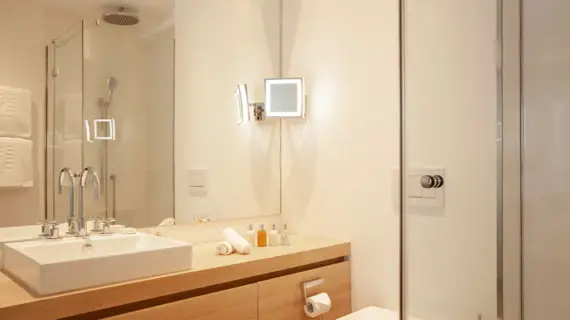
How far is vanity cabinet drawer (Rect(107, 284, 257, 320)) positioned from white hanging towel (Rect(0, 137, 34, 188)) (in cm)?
70

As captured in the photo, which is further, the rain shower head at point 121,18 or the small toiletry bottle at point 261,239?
the small toiletry bottle at point 261,239

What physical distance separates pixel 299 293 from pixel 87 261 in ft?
2.97

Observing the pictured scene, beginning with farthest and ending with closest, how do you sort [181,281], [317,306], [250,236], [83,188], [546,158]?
[250,236]
[317,306]
[83,188]
[181,281]
[546,158]

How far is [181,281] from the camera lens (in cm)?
159

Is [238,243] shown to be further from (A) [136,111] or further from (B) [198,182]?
(A) [136,111]

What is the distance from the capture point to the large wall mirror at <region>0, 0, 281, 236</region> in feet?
5.81

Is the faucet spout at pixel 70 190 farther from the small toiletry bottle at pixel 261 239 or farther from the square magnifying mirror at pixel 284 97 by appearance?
the square magnifying mirror at pixel 284 97

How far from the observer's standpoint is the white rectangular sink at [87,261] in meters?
1.36

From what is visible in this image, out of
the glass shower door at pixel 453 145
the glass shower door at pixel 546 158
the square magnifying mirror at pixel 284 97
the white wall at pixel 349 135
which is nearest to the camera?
the glass shower door at pixel 546 158

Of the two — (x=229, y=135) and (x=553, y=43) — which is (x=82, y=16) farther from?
(x=553, y=43)

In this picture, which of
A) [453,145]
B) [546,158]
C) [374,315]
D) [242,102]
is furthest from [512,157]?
[242,102]

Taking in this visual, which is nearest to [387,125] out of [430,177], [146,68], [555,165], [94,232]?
[430,177]

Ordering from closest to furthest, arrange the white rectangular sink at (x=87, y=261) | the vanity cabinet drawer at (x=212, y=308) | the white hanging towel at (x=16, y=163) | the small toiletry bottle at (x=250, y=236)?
1. the white rectangular sink at (x=87, y=261)
2. the vanity cabinet drawer at (x=212, y=308)
3. the white hanging towel at (x=16, y=163)
4. the small toiletry bottle at (x=250, y=236)

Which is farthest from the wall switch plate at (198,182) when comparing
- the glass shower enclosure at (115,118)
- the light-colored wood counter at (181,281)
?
the light-colored wood counter at (181,281)
